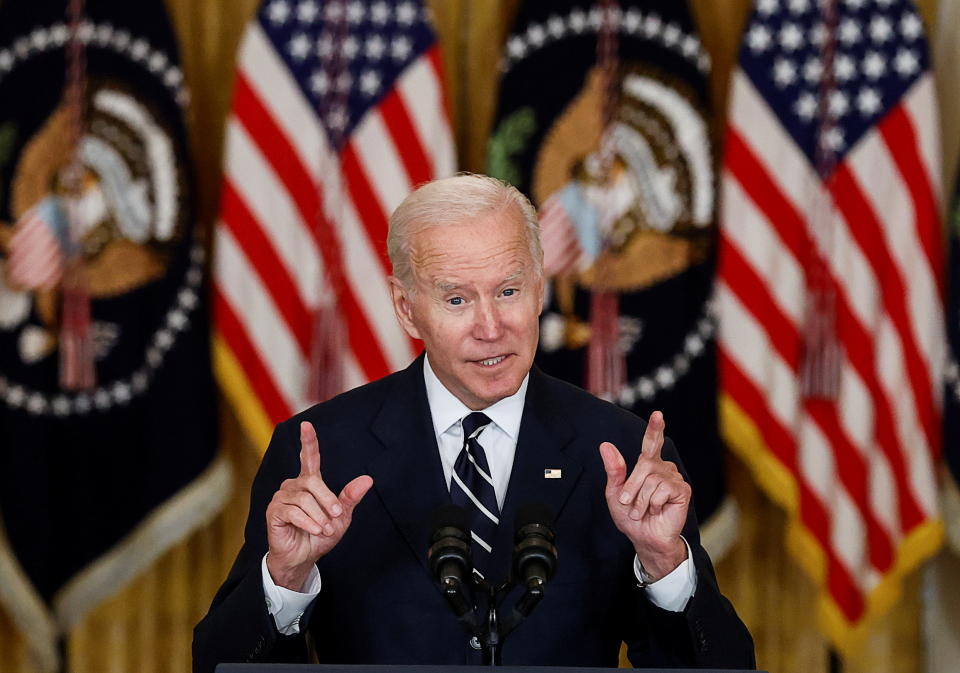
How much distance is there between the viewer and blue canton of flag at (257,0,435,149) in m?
4.35

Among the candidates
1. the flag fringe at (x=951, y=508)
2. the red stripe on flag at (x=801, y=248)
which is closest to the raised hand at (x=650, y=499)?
the red stripe on flag at (x=801, y=248)

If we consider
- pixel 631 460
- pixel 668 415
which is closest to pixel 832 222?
pixel 668 415

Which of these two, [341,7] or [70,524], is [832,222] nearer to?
[341,7]

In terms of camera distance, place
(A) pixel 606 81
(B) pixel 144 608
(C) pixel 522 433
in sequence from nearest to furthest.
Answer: (C) pixel 522 433 < (A) pixel 606 81 < (B) pixel 144 608

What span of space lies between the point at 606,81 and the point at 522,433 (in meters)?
2.32

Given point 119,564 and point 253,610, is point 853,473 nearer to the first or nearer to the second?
point 119,564

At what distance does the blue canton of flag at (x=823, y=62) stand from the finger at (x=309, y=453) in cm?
278

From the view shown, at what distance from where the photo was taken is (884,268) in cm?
438

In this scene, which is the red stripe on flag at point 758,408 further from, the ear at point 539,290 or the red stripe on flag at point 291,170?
the ear at point 539,290

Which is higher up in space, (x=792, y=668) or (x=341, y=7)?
(x=341, y=7)

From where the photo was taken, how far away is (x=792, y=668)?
16.1 ft

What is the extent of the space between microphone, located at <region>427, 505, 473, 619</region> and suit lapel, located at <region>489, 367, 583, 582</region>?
1.17 feet

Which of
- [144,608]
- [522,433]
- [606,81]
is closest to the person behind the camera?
[522,433]

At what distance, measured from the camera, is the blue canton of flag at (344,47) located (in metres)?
Answer: 4.35
